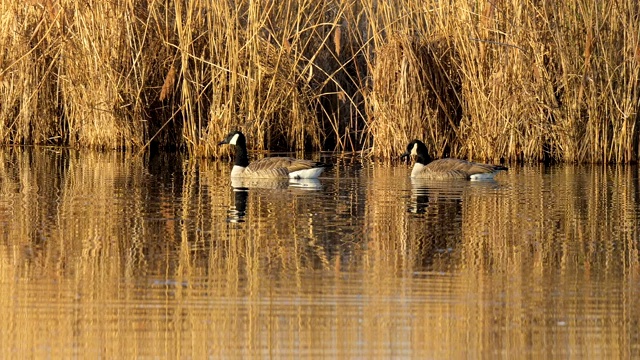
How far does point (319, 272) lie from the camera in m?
7.83

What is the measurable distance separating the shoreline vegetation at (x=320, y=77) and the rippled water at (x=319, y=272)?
9.64 ft

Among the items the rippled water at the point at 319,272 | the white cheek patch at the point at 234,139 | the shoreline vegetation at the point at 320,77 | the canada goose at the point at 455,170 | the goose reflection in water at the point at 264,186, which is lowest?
the rippled water at the point at 319,272

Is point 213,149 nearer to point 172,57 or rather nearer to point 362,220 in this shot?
point 172,57

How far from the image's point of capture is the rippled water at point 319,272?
6131mm

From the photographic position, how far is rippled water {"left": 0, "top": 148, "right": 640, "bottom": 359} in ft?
20.1

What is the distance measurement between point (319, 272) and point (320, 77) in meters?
12.5

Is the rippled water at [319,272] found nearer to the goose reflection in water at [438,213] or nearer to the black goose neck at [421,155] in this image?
the goose reflection in water at [438,213]

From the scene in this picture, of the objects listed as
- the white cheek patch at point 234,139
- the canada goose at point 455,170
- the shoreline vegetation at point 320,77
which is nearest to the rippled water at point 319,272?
the canada goose at point 455,170

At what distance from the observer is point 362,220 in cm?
1064

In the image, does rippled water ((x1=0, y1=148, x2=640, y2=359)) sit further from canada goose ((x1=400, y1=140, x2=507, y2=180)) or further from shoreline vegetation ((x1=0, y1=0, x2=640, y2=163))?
shoreline vegetation ((x1=0, y1=0, x2=640, y2=163))

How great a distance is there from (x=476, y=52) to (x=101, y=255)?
9036 mm

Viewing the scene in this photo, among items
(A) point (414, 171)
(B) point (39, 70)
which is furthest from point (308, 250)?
(B) point (39, 70)

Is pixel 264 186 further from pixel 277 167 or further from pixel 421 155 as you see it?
pixel 421 155

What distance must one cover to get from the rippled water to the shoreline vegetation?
2.94m
